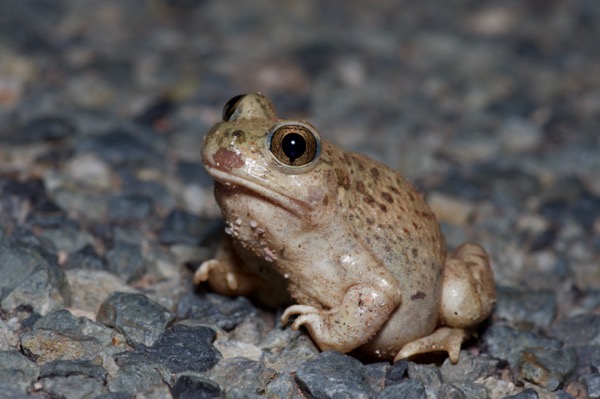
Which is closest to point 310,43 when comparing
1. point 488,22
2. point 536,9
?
point 488,22

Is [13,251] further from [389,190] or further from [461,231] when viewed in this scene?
[461,231]

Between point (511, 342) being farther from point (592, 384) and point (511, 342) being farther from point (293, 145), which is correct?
point (293, 145)

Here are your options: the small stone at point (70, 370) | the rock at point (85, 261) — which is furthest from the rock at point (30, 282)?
the small stone at point (70, 370)

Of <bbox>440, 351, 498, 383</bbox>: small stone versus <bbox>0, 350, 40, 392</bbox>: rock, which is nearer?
<bbox>0, 350, 40, 392</bbox>: rock

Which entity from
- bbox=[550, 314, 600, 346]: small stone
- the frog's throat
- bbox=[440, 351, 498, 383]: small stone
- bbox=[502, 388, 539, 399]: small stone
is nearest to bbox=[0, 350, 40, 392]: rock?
the frog's throat

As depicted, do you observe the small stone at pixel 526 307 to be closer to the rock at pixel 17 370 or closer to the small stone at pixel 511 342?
the small stone at pixel 511 342

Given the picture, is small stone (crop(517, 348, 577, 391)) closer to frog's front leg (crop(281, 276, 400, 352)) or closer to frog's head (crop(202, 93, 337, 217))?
frog's front leg (crop(281, 276, 400, 352))

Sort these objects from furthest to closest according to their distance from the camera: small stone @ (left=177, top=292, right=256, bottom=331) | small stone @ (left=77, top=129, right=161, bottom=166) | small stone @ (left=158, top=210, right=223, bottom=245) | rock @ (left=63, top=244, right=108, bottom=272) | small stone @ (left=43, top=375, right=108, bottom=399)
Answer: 1. small stone @ (left=77, top=129, right=161, bottom=166)
2. small stone @ (left=158, top=210, right=223, bottom=245)
3. rock @ (left=63, top=244, right=108, bottom=272)
4. small stone @ (left=177, top=292, right=256, bottom=331)
5. small stone @ (left=43, top=375, right=108, bottom=399)
